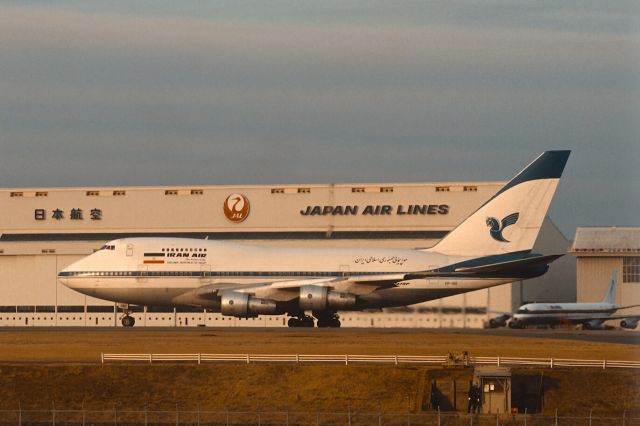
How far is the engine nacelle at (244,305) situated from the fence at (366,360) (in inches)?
703

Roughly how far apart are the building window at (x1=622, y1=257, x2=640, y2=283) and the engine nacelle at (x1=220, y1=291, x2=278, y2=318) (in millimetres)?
32328

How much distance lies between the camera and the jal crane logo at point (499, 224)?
70875 millimetres

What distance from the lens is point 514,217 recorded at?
7125cm

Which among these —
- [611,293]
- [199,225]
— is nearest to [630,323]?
[611,293]

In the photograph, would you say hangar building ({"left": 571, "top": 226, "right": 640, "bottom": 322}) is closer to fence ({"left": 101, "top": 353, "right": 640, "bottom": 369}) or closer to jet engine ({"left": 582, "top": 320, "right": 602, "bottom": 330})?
jet engine ({"left": 582, "top": 320, "right": 602, "bottom": 330})

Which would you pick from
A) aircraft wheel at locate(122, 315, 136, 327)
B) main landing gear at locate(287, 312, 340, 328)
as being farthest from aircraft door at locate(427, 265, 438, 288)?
aircraft wheel at locate(122, 315, 136, 327)

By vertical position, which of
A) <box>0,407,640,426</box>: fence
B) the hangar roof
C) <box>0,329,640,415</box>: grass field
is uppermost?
the hangar roof

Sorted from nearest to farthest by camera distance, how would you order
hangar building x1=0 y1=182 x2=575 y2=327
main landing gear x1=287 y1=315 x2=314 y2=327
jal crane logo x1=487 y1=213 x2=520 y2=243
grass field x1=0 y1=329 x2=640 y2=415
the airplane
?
grass field x1=0 y1=329 x2=640 y2=415, main landing gear x1=287 y1=315 x2=314 y2=327, jal crane logo x1=487 y1=213 x2=520 y2=243, the airplane, hangar building x1=0 y1=182 x2=575 y2=327

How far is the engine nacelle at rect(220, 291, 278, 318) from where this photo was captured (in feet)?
219

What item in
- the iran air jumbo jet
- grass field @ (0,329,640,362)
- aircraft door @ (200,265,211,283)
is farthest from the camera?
aircraft door @ (200,265,211,283)

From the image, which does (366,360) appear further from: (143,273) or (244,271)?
(143,273)

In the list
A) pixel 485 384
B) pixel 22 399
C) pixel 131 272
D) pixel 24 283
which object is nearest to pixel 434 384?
pixel 485 384

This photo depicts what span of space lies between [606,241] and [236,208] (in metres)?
29.5

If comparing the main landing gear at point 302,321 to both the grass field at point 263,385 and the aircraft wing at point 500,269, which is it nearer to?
the aircraft wing at point 500,269
